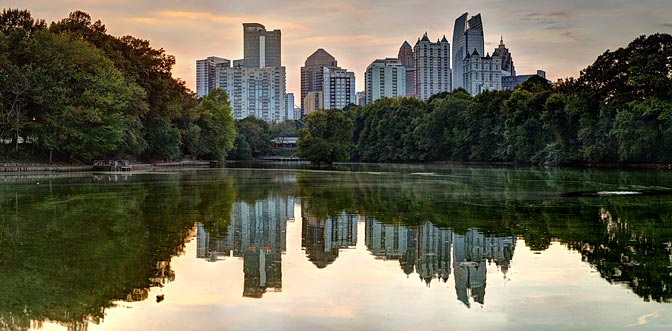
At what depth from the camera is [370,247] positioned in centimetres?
1245

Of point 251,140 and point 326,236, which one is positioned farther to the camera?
point 251,140

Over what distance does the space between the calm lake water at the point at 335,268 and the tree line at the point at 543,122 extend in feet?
133

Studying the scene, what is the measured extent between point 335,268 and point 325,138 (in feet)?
244

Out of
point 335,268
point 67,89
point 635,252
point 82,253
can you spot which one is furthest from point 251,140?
point 335,268

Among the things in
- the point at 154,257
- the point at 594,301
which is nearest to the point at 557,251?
the point at 594,301

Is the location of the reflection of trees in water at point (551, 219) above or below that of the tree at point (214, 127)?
below

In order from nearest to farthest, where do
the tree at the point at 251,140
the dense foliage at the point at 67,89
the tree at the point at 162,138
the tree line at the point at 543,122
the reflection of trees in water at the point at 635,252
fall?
the reflection of trees in water at the point at 635,252
the dense foliage at the point at 67,89
the tree line at the point at 543,122
the tree at the point at 162,138
the tree at the point at 251,140

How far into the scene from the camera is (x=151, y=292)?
8484 mm

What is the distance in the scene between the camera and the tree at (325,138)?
3223 inches

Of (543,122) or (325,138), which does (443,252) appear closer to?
(543,122)

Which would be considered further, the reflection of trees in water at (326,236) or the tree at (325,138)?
the tree at (325,138)

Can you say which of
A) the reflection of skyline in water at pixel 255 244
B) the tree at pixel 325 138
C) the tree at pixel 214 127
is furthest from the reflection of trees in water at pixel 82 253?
the tree at pixel 214 127

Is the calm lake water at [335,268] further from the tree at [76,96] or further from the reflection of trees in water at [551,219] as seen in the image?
the tree at [76,96]

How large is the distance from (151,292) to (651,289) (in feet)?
20.8
